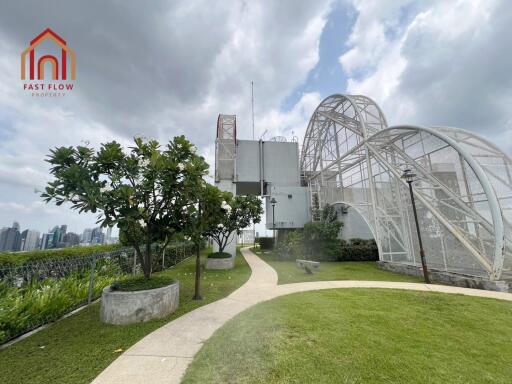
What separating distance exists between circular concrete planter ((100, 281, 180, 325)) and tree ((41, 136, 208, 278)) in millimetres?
1036

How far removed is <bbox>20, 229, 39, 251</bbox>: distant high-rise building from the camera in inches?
270

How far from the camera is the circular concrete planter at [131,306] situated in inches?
177

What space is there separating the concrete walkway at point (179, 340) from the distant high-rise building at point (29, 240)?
6.18 meters

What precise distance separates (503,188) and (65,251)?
16578 millimetres

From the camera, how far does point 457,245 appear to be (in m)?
8.62

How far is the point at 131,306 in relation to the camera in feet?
14.9

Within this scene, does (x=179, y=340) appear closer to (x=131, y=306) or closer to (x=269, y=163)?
(x=131, y=306)

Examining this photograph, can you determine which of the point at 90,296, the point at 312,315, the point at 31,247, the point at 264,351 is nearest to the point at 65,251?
the point at 31,247

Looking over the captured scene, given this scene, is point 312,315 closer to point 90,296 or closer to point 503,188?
point 90,296

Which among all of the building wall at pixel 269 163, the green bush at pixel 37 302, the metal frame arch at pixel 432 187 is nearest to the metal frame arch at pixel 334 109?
the metal frame arch at pixel 432 187

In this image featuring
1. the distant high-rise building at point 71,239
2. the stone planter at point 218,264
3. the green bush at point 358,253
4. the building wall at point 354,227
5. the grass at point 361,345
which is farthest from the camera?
the building wall at point 354,227

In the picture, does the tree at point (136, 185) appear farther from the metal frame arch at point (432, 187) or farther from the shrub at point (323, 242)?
the shrub at point (323, 242)

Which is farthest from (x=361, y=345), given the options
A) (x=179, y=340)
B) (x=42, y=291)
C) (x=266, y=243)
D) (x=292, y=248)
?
(x=266, y=243)

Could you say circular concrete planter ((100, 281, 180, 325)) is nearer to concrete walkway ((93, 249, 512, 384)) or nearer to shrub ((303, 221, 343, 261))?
concrete walkway ((93, 249, 512, 384))
